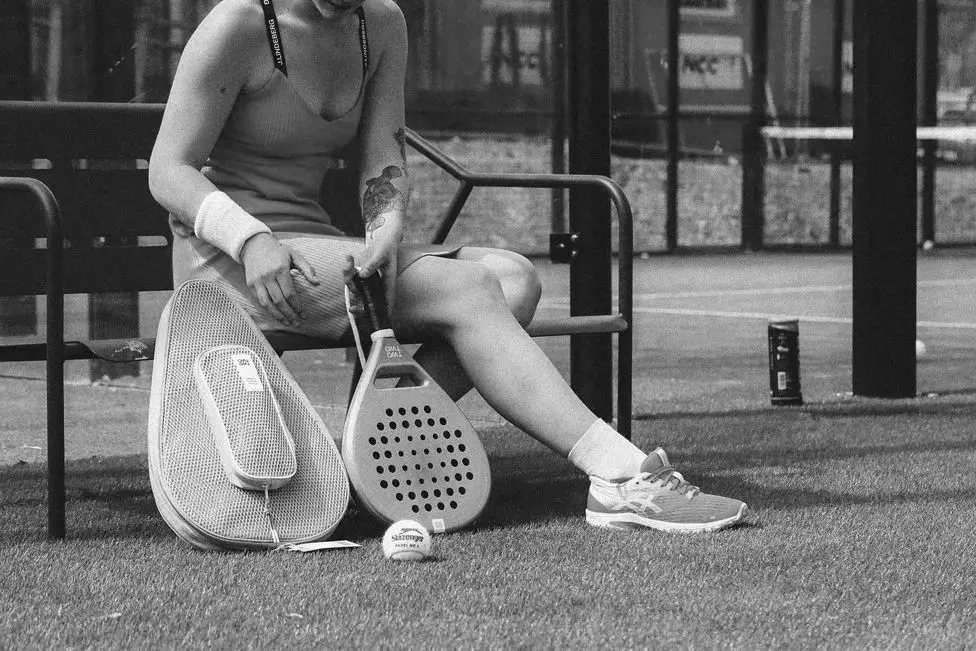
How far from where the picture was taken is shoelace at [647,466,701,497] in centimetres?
301

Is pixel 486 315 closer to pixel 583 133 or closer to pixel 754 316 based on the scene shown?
pixel 583 133

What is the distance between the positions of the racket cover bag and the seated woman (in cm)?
11

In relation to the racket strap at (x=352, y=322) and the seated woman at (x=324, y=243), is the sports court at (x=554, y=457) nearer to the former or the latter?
the seated woman at (x=324, y=243)

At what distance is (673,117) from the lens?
14297 mm

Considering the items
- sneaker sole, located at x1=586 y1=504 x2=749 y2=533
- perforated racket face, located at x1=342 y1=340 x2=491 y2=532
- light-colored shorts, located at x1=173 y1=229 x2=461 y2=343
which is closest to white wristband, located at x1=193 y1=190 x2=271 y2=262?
light-colored shorts, located at x1=173 y1=229 x2=461 y2=343

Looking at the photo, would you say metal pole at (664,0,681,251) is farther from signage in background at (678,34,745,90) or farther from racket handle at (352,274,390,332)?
racket handle at (352,274,390,332)

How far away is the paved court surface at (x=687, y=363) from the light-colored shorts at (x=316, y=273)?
3.73ft

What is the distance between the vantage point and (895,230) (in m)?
5.39

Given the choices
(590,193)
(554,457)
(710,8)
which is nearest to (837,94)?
(710,8)

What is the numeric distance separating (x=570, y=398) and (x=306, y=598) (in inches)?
32.0

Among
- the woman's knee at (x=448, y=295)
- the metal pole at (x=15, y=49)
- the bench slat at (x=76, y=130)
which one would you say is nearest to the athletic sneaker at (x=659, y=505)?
the woman's knee at (x=448, y=295)

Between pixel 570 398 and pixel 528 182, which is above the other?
pixel 528 182

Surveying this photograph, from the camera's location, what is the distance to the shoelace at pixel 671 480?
3014 millimetres

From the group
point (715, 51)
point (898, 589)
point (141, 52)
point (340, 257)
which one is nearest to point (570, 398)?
point (340, 257)
